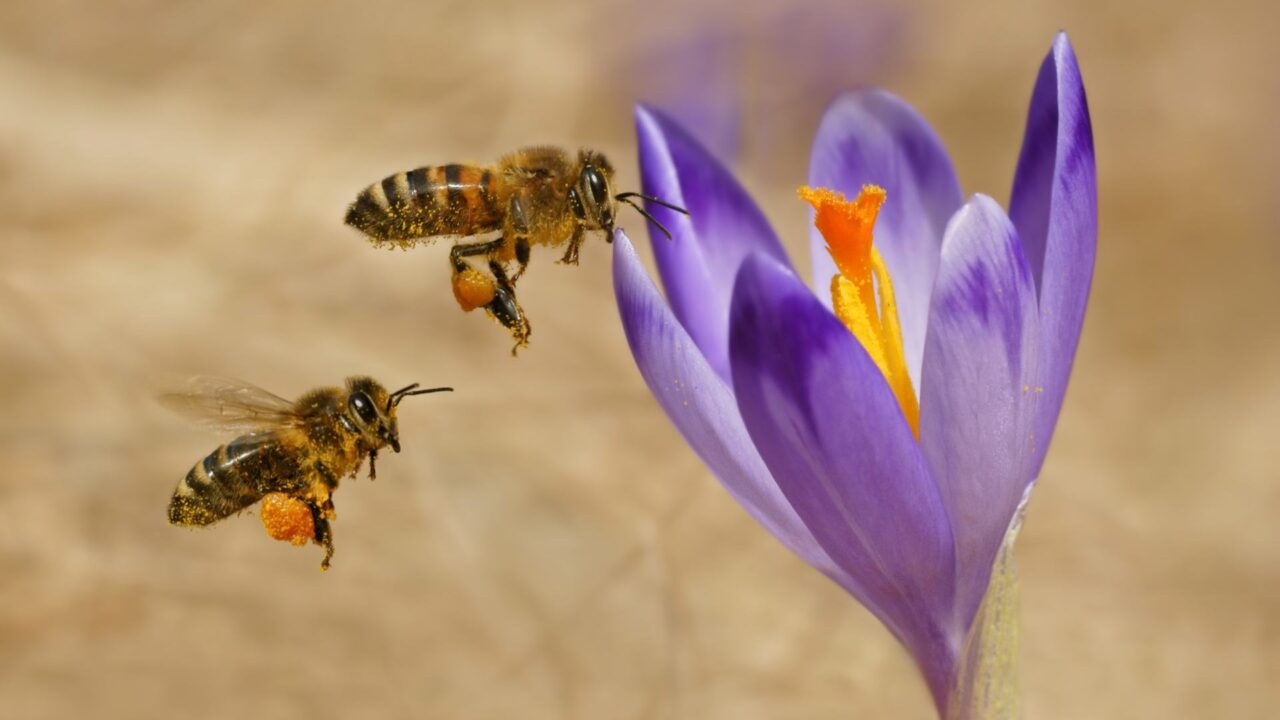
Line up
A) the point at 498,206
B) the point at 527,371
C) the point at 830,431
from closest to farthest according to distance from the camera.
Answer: the point at 830,431 → the point at 498,206 → the point at 527,371

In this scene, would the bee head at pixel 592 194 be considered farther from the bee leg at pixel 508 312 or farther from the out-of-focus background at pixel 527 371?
the out-of-focus background at pixel 527 371

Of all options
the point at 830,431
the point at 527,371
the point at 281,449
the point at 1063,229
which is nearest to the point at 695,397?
the point at 830,431

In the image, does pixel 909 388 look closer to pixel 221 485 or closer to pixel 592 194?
pixel 592 194

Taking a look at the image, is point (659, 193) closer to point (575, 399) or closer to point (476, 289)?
point (476, 289)

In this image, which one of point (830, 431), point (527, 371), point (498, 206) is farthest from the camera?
point (527, 371)

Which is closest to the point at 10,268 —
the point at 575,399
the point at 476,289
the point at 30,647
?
the point at 30,647

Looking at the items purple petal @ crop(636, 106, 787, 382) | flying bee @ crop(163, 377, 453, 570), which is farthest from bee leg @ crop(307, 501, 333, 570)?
purple petal @ crop(636, 106, 787, 382)

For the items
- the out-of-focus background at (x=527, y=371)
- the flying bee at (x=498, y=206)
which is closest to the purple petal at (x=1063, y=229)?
the flying bee at (x=498, y=206)

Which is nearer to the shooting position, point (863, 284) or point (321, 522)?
point (863, 284)

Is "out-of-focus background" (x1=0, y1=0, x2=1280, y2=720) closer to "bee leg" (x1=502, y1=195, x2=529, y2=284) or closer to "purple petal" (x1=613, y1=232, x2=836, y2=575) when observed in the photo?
"bee leg" (x1=502, y1=195, x2=529, y2=284)
